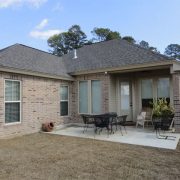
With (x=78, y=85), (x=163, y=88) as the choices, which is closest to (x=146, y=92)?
(x=163, y=88)

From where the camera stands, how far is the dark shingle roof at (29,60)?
29.7ft

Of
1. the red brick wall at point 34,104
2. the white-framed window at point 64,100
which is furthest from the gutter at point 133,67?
the red brick wall at point 34,104

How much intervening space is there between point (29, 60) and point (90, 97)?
11.8 feet

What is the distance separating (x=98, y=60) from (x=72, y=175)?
8.55 meters

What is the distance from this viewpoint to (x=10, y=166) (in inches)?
193

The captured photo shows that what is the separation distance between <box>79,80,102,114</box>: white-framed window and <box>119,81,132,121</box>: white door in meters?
1.42

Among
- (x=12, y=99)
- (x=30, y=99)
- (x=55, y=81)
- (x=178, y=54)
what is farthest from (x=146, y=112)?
(x=178, y=54)

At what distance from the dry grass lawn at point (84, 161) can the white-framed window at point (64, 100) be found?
12.9 ft

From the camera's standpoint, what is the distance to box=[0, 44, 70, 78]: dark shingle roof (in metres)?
9.04

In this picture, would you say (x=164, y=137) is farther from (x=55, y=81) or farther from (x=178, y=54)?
(x=178, y=54)

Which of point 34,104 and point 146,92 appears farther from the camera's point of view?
point 146,92

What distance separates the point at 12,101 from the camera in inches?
336

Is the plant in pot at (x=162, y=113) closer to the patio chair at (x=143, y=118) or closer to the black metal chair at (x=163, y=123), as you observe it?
the black metal chair at (x=163, y=123)

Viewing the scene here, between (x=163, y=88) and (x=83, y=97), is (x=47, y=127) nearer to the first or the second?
(x=83, y=97)
